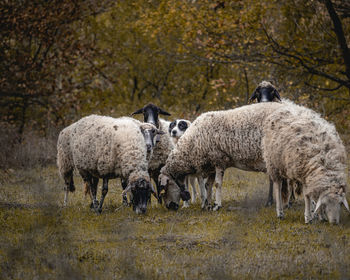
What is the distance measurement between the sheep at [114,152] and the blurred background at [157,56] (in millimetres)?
4048

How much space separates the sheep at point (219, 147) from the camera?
28.5 ft

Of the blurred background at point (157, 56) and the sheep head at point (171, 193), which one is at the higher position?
the blurred background at point (157, 56)

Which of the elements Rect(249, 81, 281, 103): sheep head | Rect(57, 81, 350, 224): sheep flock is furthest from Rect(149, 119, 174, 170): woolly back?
Rect(249, 81, 281, 103): sheep head

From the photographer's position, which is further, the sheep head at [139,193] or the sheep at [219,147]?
the sheep head at [139,193]

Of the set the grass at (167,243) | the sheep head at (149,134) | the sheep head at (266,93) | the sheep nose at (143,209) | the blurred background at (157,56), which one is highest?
the blurred background at (157,56)

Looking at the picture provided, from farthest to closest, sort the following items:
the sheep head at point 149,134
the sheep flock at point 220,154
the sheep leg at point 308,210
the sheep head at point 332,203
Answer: the sheep head at point 149,134 → the sheep leg at point 308,210 → the sheep flock at point 220,154 → the sheep head at point 332,203

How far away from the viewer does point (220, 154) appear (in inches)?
364

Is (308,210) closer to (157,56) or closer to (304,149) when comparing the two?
(304,149)

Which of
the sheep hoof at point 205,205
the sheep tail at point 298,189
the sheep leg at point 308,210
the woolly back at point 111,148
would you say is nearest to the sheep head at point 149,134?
the woolly back at point 111,148

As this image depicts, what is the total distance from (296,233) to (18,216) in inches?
180

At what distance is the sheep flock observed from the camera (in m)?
7.36

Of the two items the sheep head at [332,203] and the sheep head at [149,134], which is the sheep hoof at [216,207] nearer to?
the sheep head at [149,134]

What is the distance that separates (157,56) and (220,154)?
1775 cm

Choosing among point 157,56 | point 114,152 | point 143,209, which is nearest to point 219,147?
point 143,209
